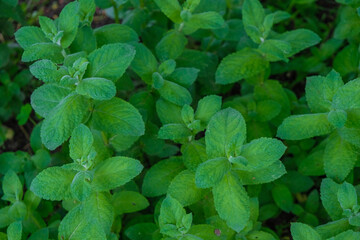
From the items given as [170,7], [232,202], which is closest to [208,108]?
[232,202]

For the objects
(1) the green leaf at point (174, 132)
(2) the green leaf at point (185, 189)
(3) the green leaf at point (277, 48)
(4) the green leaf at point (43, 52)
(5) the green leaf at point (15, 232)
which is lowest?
(5) the green leaf at point (15, 232)

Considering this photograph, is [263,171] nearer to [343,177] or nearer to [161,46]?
[343,177]

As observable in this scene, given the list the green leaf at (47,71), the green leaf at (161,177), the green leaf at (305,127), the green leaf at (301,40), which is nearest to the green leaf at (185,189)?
the green leaf at (161,177)

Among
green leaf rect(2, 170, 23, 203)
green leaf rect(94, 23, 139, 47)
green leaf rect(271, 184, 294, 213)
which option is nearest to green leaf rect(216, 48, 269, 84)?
green leaf rect(94, 23, 139, 47)

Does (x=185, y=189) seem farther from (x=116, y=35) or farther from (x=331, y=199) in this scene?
(x=116, y=35)

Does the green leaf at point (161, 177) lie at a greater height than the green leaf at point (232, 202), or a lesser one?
lesser

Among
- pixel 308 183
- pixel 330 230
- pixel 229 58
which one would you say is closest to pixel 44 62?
pixel 229 58

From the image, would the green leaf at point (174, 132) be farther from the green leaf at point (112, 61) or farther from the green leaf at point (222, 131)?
the green leaf at point (112, 61)
